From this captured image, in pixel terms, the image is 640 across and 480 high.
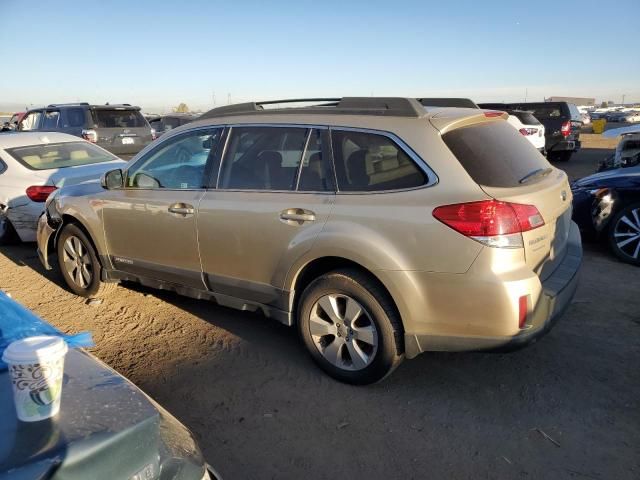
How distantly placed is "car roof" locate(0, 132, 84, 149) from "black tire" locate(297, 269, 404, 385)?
574 cm

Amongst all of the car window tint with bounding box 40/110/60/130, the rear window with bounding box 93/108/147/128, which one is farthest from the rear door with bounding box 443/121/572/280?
the car window tint with bounding box 40/110/60/130

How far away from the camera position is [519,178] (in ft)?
10.2

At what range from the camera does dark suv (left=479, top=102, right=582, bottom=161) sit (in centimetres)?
1525

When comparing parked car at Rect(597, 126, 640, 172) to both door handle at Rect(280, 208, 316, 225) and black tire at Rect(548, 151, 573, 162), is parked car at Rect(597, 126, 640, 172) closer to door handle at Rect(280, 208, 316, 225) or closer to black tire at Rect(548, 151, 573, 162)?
door handle at Rect(280, 208, 316, 225)

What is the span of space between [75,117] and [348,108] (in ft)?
32.8

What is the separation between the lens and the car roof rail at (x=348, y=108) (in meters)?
3.20

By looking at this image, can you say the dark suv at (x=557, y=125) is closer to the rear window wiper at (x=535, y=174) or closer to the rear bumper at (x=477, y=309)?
the rear window wiper at (x=535, y=174)

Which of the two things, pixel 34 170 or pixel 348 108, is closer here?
pixel 348 108

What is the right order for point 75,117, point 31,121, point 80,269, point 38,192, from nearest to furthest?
point 80,269, point 38,192, point 75,117, point 31,121

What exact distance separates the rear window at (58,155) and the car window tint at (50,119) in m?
4.99

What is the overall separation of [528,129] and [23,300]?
40.8 ft

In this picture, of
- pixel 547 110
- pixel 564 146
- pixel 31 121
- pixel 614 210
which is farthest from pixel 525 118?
pixel 31 121

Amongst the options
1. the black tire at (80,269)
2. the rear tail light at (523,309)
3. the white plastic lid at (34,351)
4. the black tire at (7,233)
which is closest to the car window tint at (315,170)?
the rear tail light at (523,309)

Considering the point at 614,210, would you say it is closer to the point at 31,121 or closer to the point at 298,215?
the point at 298,215
